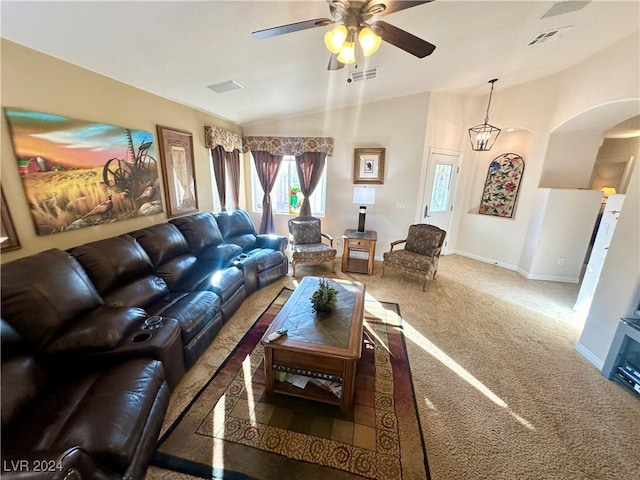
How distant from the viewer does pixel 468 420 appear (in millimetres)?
1714

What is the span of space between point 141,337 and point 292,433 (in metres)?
1.22

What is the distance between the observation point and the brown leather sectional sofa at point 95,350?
1125 millimetres

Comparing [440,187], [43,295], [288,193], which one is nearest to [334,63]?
[43,295]

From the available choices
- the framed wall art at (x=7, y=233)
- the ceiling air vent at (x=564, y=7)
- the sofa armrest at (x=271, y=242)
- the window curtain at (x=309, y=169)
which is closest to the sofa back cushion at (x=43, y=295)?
the framed wall art at (x=7, y=233)

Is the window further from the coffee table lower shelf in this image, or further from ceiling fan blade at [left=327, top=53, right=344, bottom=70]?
the coffee table lower shelf

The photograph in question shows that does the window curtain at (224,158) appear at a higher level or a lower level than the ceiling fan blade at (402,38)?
lower

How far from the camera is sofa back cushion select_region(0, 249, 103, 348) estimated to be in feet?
4.75

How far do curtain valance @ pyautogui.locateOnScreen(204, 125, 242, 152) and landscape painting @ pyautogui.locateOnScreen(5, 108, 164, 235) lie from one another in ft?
3.27

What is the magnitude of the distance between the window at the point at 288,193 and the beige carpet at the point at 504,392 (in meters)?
2.20

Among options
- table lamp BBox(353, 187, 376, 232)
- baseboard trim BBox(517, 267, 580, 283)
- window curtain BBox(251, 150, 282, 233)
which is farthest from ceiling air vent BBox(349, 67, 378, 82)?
baseboard trim BBox(517, 267, 580, 283)

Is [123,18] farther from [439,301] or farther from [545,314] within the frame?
[545,314]

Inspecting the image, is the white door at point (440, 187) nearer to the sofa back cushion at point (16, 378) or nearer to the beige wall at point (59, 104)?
the beige wall at point (59, 104)

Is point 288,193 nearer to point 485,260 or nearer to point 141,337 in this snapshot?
point 141,337

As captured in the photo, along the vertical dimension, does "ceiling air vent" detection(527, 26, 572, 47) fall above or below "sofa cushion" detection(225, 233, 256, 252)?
above
